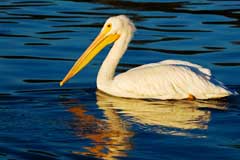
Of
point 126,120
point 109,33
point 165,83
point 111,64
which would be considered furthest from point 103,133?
point 109,33

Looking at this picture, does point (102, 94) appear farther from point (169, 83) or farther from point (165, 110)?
point (165, 110)

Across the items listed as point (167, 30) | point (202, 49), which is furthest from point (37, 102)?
point (167, 30)

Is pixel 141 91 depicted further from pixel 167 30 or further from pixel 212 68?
pixel 167 30

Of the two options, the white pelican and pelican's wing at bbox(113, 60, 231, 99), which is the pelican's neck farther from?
pelican's wing at bbox(113, 60, 231, 99)

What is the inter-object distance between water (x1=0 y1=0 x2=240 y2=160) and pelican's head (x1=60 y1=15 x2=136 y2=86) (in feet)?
0.75

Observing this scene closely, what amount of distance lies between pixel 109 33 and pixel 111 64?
0.38 metres

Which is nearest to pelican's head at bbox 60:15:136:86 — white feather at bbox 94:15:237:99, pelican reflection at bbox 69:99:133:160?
white feather at bbox 94:15:237:99

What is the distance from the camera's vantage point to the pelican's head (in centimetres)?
1058

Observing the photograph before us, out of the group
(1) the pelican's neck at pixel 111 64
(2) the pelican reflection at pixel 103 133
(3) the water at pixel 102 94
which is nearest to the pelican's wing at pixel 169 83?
(3) the water at pixel 102 94

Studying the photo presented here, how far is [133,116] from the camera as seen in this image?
897 cm

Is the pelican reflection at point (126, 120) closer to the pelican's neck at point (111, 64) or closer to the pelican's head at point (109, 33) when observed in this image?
the pelican's neck at point (111, 64)

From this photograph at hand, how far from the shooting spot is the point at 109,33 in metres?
10.6

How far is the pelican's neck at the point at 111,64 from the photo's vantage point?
10.3 m

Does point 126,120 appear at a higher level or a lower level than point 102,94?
higher
